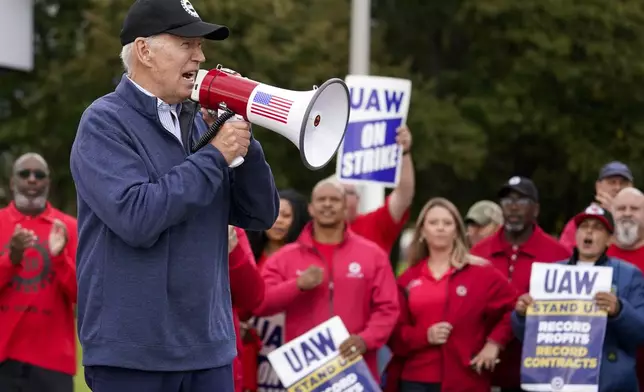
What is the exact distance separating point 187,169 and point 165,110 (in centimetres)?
31

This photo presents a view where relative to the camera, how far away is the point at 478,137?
2583 centimetres

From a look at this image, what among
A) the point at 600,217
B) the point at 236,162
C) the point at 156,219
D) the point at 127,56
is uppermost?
the point at 127,56

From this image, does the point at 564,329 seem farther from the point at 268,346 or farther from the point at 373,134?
the point at 373,134

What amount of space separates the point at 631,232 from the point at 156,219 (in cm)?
496

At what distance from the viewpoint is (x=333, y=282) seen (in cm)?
817

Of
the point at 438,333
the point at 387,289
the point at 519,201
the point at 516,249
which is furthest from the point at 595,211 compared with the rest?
the point at 387,289

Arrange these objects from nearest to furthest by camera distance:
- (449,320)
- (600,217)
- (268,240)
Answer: (600,217)
(449,320)
(268,240)

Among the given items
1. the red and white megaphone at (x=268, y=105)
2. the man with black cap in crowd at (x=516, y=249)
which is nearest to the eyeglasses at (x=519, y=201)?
the man with black cap in crowd at (x=516, y=249)

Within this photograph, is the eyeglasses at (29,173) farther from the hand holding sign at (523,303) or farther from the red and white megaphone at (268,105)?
the red and white megaphone at (268,105)

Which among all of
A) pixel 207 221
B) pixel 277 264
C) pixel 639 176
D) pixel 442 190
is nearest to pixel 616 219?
pixel 277 264

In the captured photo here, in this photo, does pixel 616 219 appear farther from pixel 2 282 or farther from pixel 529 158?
pixel 529 158

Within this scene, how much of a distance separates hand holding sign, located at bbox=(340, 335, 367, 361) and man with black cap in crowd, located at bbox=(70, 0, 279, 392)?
11.2 feet

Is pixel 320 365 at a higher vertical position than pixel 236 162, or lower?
lower

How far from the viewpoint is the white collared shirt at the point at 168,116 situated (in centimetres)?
425
